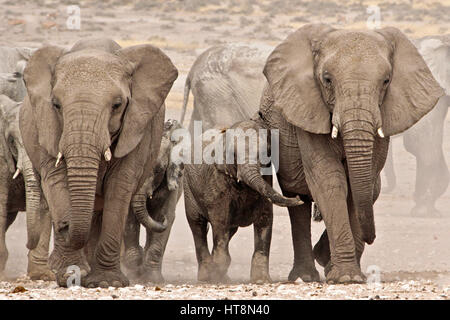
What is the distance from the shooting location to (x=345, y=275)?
30.8ft

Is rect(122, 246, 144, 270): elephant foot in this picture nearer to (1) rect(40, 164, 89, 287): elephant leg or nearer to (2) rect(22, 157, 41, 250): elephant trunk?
(2) rect(22, 157, 41, 250): elephant trunk

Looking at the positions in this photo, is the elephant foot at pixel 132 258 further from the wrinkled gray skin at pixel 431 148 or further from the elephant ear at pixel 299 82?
the wrinkled gray skin at pixel 431 148

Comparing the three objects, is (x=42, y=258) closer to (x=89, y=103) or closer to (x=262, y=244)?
(x=262, y=244)

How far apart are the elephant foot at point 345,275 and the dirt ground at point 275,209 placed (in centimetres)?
19

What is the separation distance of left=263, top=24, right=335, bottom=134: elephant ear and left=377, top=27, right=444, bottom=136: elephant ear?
1.45 ft

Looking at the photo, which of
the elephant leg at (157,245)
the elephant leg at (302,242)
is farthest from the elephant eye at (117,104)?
the elephant leg at (157,245)

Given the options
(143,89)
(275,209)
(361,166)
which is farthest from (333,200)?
(275,209)

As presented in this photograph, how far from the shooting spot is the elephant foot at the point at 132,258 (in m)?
11.7

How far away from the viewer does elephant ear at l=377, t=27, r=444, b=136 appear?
9.62 m

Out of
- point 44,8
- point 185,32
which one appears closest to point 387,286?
point 185,32

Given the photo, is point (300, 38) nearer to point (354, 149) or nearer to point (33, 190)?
point (354, 149)

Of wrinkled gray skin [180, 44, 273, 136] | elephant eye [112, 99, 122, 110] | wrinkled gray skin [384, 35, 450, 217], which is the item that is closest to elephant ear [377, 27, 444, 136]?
elephant eye [112, 99, 122, 110]

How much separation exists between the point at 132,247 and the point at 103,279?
2.71 metres

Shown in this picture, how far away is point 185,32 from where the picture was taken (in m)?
32.9
